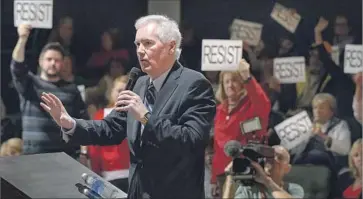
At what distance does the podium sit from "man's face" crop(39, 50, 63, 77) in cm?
122

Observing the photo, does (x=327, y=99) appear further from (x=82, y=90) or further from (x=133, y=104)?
(x=133, y=104)

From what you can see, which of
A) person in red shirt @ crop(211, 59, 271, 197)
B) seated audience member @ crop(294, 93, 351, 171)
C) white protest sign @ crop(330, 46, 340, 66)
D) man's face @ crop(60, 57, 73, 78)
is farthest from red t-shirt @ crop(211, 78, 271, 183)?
man's face @ crop(60, 57, 73, 78)

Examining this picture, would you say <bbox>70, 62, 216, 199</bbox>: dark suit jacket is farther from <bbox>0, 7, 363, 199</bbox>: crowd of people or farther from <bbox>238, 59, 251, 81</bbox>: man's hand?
<bbox>238, 59, 251, 81</bbox>: man's hand

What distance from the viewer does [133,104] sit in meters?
1.54

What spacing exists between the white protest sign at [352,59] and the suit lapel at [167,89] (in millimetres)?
1832

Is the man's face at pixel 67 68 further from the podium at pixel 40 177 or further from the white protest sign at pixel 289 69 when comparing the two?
the podium at pixel 40 177

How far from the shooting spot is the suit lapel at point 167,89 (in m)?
1.61

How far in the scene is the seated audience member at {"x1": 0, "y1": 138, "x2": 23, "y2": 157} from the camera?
284 cm

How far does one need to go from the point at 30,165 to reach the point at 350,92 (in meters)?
2.24

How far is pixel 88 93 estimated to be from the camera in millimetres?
2938

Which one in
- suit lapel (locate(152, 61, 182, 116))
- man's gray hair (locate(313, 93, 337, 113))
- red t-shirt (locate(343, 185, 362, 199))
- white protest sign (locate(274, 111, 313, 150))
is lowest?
red t-shirt (locate(343, 185, 362, 199))

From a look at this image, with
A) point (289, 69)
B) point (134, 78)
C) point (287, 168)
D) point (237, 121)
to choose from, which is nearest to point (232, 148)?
point (237, 121)

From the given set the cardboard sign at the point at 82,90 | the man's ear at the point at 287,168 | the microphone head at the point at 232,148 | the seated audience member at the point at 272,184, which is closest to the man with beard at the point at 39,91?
the cardboard sign at the point at 82,90

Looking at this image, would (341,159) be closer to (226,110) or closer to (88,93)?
(226,110)
